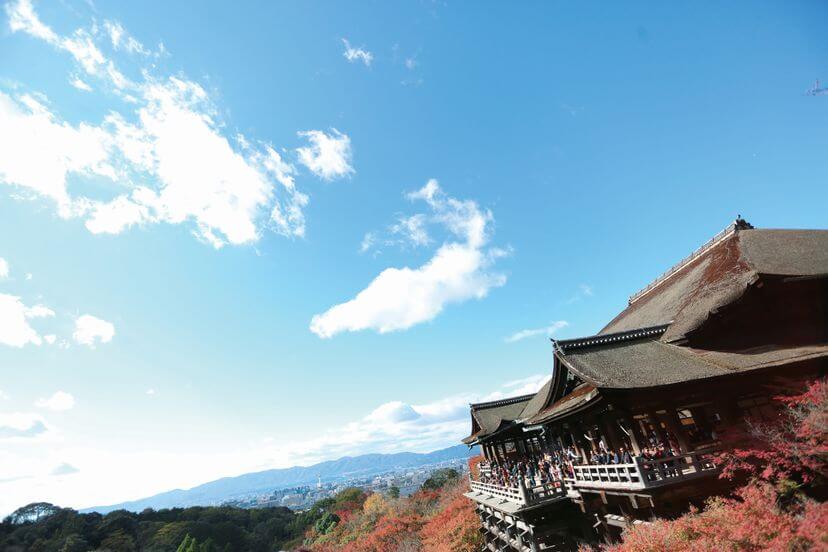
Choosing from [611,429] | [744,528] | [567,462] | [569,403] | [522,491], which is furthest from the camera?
[567,462]

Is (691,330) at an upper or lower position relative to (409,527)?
upper

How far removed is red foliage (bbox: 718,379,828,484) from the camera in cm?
1009

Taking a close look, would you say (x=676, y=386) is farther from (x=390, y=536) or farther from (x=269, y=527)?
(x=269, y=527)

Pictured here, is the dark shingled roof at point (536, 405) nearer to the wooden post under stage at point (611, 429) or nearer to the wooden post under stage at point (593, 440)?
the wooden post under stage at point (593, 440)

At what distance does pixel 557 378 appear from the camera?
17969mm

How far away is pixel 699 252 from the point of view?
76.1ft

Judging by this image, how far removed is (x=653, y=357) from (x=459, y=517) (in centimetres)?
2441

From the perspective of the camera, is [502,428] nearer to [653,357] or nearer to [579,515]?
[579,515]

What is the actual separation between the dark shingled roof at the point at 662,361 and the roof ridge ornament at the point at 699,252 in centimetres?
931

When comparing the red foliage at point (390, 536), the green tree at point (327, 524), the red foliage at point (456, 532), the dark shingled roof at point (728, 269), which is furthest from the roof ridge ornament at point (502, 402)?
the green tree at point (327, 524)

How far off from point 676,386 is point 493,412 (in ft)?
65.8

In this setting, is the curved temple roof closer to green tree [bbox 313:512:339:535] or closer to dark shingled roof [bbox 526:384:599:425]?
dark shingled roof [bbox 526:384:599:425]

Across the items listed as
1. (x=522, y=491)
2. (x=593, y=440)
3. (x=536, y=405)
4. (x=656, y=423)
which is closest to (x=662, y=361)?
(x=656, y=423)

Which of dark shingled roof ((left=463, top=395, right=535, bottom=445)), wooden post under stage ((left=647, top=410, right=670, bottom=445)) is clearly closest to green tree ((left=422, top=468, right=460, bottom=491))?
dark shingled roof ((left=463, top=395, right=535, bottom=445))
